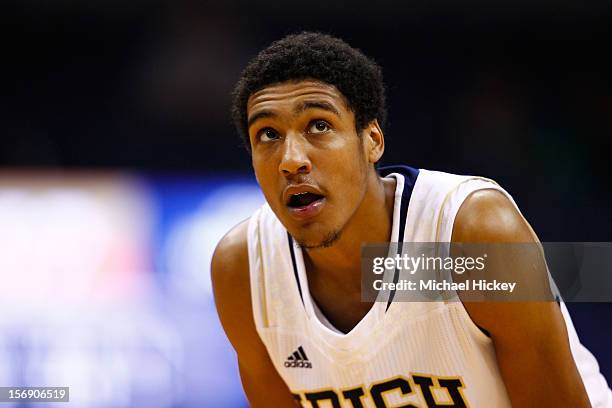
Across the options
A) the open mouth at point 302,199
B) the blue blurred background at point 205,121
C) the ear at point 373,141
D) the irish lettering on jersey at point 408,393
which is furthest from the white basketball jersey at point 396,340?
the blue blurred background at point 205,121

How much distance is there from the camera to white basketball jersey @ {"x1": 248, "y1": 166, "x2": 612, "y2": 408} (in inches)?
93.9

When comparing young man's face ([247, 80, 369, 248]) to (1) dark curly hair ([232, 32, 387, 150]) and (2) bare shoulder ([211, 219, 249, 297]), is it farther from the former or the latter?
(2) bare shoulder ([211, 219, 249, 297])

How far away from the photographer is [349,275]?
2.62 meters

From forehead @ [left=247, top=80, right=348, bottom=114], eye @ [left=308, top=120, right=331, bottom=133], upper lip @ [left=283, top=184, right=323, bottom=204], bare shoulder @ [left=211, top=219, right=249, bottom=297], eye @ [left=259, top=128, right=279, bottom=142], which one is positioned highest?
forehead @ [left=247, top=80, right=348, bottom=114]

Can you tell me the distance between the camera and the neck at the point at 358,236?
255cm

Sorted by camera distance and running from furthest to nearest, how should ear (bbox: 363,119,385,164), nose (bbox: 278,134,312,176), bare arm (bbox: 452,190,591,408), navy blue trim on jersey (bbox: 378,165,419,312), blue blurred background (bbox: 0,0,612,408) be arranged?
blue blurred background (bbox: 0,0,612,408) → ear (bbox: 363,119,385,164) → navy blue trim on jersey (bbox: 378,165,419,312) → nose (bbox: 278,134,312,176) → bare arm (bbox: 452,190,591,408)

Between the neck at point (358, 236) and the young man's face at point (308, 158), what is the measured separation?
2.5 inches

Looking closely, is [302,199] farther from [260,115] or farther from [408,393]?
[408,393]

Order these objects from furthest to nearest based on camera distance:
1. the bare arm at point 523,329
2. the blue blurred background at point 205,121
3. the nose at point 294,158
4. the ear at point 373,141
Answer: the blue blurred background at point 205,121 < the ear at point 373,141 < the nose at point 294,158 < the bare arm at point 523,329

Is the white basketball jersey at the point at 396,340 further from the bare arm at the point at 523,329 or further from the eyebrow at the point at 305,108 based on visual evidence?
the eyebrow at the point at 305,108

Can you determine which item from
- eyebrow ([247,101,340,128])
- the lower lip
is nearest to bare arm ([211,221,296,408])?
the lower lip

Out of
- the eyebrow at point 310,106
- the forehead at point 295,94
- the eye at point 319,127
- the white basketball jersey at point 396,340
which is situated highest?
the forehead at point 295,94

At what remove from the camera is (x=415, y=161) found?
5.20m

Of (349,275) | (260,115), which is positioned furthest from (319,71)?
(349,275)
